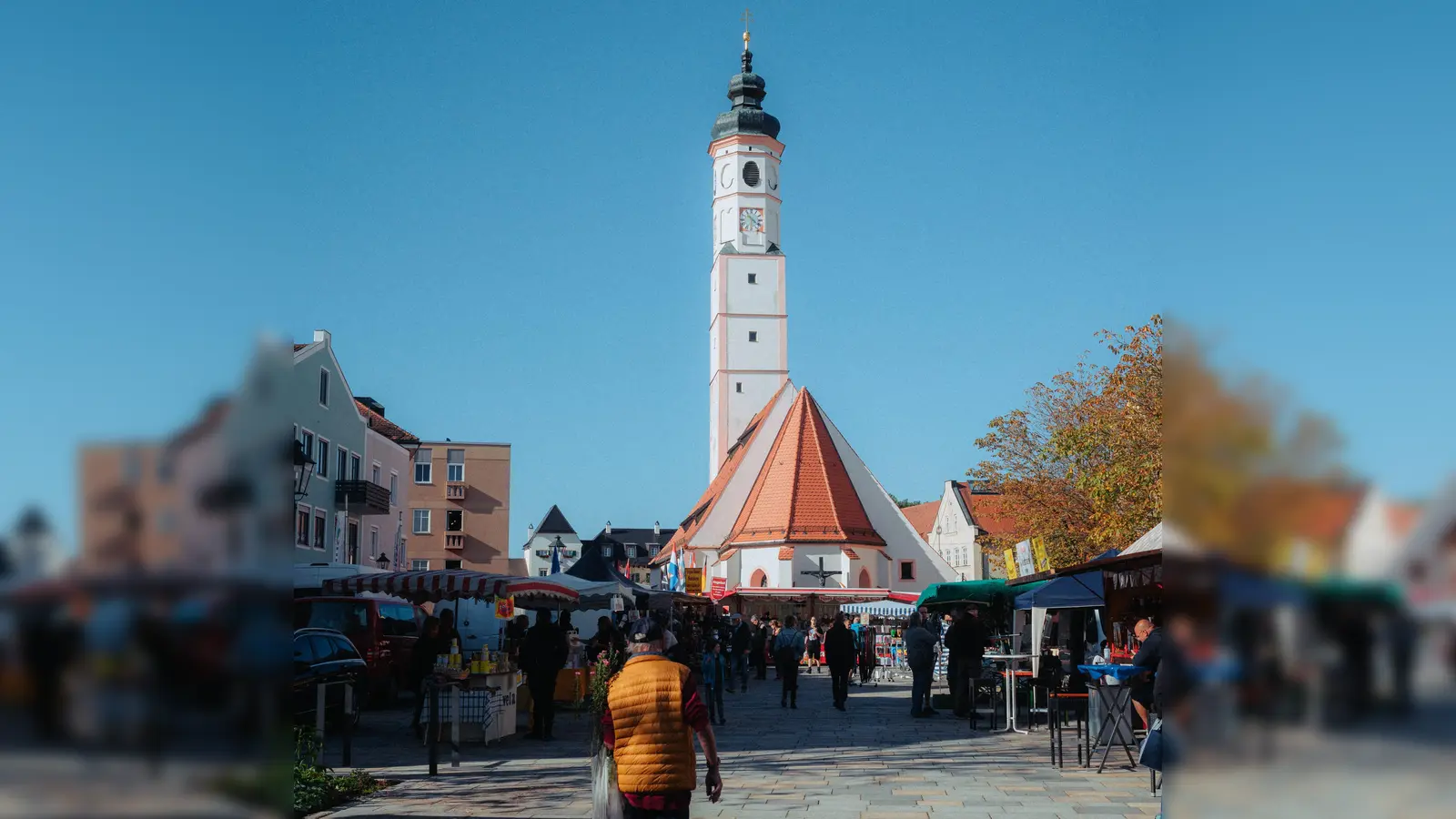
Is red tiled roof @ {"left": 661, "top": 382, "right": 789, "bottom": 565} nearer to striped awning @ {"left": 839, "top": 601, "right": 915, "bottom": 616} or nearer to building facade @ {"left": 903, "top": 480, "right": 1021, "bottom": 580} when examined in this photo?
building facade @ {"left": 903, "top": 480, "right": 1021, "bottom": 580}


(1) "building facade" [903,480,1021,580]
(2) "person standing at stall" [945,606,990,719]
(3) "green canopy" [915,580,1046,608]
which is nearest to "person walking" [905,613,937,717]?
(2) "person standing at stall" [945,606,990,719]

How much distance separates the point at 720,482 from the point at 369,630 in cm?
6648

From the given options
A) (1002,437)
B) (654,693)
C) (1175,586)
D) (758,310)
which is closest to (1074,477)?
(1002,437)

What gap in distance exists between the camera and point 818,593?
206 ft

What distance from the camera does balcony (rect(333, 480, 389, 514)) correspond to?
44.0m

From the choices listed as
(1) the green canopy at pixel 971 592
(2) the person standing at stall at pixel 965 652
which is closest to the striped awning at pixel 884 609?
(1) the green canopy at pixel 971 592

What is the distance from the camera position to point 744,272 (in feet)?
319

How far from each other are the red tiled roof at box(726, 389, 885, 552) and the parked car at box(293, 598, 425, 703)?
153ft

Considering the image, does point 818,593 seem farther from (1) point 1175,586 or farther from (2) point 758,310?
(1) point 1175,586

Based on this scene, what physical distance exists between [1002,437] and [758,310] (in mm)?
52694

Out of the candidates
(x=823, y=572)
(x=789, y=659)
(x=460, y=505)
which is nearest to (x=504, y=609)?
(x=789, y=659)

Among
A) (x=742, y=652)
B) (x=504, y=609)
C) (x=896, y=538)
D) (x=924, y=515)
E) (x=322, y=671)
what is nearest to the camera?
(x=322, y=671)

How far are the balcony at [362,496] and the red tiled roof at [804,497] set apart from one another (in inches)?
1093

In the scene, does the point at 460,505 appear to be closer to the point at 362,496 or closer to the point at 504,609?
the point at 362,496
